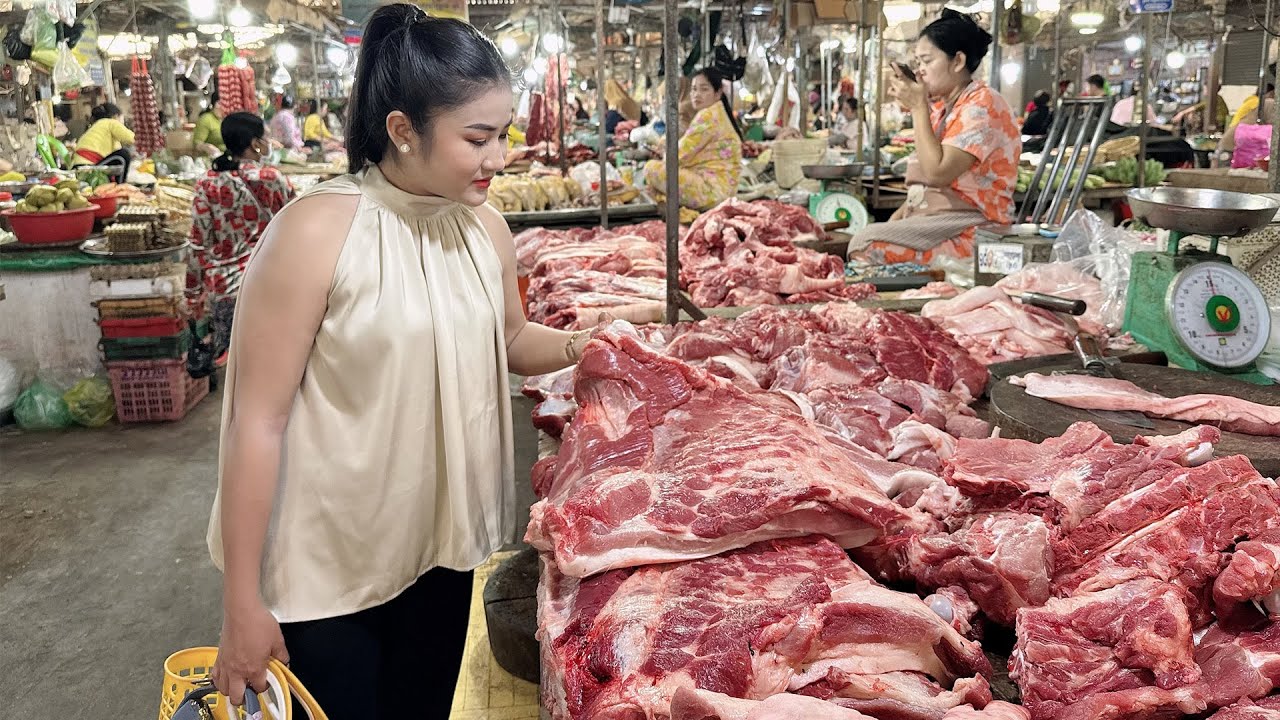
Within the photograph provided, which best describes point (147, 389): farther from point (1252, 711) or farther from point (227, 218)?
point (1252, 711)

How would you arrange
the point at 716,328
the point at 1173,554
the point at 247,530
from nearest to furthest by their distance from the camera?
the point at 1173,554 → the point at 247,530 → the point at 716,328

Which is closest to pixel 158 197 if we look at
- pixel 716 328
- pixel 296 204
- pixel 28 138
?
Answer: pixel 28 138

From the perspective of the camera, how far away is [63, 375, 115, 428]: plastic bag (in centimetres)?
711

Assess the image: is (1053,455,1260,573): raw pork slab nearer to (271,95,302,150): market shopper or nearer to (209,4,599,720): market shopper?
(209,4,599,720): market shopper

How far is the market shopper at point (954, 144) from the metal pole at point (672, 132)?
2216mm

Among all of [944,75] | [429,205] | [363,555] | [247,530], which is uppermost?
[944,75]

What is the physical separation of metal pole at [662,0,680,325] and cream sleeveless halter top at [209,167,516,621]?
156cm

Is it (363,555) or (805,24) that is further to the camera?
(805,24)

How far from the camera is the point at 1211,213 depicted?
2732mm

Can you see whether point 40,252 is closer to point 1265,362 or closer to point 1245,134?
point 1265,362

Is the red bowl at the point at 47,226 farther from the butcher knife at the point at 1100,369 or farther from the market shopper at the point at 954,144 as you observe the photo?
the butcher knife at the point at 1100,369

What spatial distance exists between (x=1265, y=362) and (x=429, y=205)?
2.46 metres

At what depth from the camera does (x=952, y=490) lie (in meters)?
2.14

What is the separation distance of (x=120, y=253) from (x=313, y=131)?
14.4m
